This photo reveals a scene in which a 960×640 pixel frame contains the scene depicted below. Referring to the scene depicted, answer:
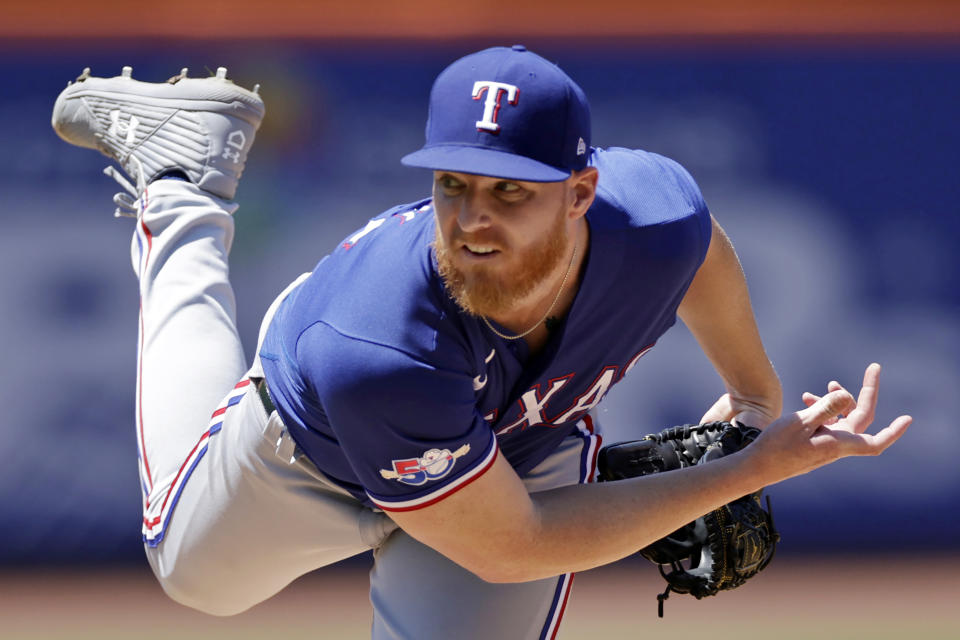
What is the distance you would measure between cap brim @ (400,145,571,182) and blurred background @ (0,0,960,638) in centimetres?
255

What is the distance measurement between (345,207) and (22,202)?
1.23 m

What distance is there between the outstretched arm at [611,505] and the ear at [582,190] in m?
0.46

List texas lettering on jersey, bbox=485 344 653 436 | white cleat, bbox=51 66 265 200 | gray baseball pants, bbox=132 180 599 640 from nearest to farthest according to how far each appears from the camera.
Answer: texas lettering on jersey, bbox=485 344 653 436
gray baseball pants, bbox=132 180 599 640
white cleat, bbox=51 66 265 200

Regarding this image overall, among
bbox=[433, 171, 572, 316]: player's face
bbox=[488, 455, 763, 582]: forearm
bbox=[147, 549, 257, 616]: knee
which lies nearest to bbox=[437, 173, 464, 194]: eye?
bbox=[433, 171, 572, 316]: player's face

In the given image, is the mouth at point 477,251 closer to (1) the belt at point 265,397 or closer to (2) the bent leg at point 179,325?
(1) the belt at point 265,397

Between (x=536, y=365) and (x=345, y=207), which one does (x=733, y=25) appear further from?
(x=536, y=365)

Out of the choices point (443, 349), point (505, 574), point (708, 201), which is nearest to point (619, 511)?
point (505, 574)

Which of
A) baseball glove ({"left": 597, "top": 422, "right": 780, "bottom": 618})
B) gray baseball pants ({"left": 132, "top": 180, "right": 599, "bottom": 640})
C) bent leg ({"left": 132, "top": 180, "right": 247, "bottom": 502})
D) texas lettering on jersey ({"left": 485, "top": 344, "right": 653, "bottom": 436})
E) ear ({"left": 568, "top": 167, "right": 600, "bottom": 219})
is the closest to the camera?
ear ({"left": 568, "top": 167, "right": 600, "bottom": 219})

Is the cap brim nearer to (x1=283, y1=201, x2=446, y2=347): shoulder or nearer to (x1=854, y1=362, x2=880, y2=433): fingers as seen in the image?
(x1=283, y1=201, x2=446, y2=347): shoulder

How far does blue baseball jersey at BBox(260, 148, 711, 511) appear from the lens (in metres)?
1.89

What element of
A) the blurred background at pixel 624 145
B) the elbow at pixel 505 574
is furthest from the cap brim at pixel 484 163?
the blurred background at pixel 624 145

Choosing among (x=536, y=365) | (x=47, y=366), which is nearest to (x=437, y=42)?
(x=47, y=366)

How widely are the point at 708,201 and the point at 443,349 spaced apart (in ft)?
9.09

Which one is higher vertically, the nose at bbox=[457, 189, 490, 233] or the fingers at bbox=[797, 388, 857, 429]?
the nose at bbox=[457, 189, 490, 233]
